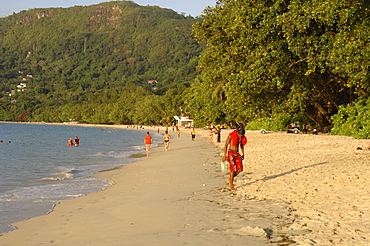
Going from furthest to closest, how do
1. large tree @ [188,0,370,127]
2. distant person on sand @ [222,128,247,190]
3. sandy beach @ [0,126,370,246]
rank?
large tree @ [188,0,370,127] → distant person on sand @ [222,128,247,190] → sandy beach @ [0,126,370,246]

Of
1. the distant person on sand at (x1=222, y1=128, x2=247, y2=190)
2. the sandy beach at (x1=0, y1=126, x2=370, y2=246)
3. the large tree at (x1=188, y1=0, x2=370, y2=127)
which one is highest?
the large tree at (x1=188, y1=0, x2=370, y2=127)

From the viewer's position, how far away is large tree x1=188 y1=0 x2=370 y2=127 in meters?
19.1

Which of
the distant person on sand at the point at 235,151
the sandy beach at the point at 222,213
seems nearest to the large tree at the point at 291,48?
the sandy beach at the point at 222,213

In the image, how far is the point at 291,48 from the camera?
21.8 m

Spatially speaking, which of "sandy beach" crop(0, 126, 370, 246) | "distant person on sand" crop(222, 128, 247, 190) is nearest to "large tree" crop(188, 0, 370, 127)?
"sandy beach" crop(0, 126, 370, 246)

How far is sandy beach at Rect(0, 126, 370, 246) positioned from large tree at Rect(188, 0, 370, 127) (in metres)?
7.71

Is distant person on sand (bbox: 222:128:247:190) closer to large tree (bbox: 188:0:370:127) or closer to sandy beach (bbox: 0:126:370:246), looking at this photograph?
sandy beach (bbox: 0:126:370:246)

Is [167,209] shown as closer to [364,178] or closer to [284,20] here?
[364,178]

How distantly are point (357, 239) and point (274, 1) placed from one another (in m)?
19.9

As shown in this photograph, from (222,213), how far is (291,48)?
15.2 meters

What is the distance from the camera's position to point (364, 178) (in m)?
11.3

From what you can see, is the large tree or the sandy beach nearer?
the sandy beach

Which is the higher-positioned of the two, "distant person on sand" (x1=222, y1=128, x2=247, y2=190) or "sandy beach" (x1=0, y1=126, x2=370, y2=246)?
"distant person on sand" (x1=222, y1=128, x2=247, y2=190)

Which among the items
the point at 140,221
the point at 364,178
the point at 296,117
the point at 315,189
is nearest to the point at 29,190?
the point at 140,221
